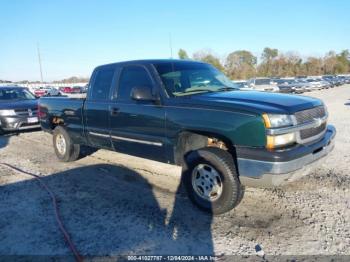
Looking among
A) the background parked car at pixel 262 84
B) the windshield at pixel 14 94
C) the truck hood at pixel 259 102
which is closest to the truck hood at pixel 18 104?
the windshield at pixel 14 94

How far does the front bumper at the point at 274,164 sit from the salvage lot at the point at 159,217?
1.90 ft

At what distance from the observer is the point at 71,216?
4191mm

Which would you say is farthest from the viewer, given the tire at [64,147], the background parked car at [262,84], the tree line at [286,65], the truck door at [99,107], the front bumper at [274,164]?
the tree line at [286,65]

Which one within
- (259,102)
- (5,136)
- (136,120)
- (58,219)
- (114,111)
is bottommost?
(5,136)

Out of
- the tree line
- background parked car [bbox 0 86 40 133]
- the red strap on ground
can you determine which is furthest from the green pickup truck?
the tree line

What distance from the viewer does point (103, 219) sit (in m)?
4.07

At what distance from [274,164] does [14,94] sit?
10.6 meters

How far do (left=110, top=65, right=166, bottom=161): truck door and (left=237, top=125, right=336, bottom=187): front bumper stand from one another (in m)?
1.35

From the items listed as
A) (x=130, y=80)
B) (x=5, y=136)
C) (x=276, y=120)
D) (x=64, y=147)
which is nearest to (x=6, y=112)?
(x=5, y=136)

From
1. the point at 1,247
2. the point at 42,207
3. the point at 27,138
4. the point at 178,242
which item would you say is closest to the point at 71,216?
the point at 42,207

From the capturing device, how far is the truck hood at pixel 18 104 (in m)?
10.2

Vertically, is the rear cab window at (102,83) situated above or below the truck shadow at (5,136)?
above

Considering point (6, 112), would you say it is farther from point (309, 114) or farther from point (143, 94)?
point (309, 114)

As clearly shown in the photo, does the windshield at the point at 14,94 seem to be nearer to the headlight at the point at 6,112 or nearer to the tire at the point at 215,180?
the headlight at the point at 6,112
